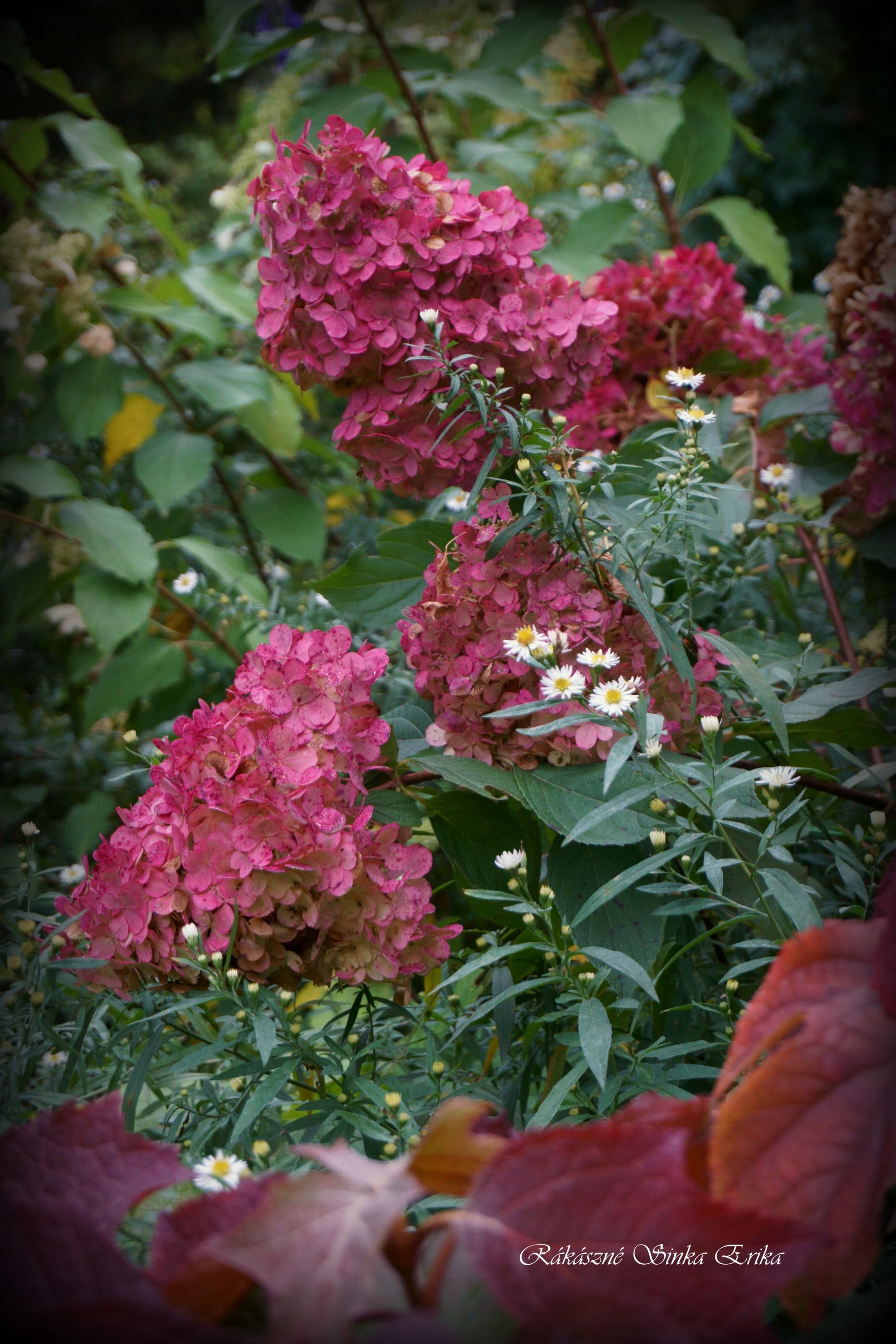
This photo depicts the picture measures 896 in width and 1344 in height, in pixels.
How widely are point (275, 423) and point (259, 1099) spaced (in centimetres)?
109

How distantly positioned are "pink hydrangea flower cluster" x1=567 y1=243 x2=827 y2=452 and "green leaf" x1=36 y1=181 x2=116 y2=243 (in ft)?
2.19

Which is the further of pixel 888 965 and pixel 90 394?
pixel 90 394

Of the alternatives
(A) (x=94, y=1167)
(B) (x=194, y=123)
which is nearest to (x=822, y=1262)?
(A) (x=94, y=1167)

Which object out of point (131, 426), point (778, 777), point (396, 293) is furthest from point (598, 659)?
point (131, 426)

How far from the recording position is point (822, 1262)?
267 millimetres

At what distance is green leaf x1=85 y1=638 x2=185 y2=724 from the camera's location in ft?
4.26

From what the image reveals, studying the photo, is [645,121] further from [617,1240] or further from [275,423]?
[617,1240]

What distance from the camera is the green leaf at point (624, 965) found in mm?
524

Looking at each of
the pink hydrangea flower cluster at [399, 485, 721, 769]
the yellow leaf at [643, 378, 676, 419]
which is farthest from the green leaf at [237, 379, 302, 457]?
the pink hydrangea flower cluster at [399, 485, 721, 769]

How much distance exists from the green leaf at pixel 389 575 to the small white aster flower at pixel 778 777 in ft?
1.15

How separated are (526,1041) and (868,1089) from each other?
1.34 ft

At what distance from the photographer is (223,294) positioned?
4.69 ft

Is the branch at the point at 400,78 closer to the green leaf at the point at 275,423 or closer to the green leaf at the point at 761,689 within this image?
the green leaf at the point at 275,423

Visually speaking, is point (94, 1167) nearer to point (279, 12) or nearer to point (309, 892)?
point (309, 892)
